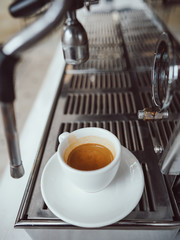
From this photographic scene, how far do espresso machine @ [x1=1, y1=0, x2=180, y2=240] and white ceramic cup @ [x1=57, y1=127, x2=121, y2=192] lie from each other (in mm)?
65

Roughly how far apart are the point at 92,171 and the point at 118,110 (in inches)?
11.6

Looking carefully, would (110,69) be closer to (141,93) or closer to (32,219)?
(141,93)

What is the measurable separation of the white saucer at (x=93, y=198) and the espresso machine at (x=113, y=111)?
0.08 feet

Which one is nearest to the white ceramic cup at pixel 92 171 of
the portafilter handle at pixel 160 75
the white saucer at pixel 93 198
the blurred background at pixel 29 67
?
the white saucer at pixel 93 198

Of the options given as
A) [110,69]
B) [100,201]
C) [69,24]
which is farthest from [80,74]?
[100,201]

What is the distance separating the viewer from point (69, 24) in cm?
43

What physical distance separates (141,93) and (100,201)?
371 millimetres

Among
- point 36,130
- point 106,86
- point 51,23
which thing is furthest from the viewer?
point 106,86

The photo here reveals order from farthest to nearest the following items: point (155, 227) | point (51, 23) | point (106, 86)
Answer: point (106, 86) → point (155, 227) → point (51, 23)

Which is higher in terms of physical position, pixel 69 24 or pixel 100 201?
pixel 69 24

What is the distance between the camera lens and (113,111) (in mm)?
587

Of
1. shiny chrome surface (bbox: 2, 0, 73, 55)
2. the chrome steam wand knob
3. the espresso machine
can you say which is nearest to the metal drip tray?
the espresso machine

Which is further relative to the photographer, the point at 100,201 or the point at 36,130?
the point at 36,130

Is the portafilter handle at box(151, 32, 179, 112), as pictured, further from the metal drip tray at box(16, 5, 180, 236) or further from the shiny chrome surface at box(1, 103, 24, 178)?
the shiny chrome surface at box(1, 103, 24, 178)
